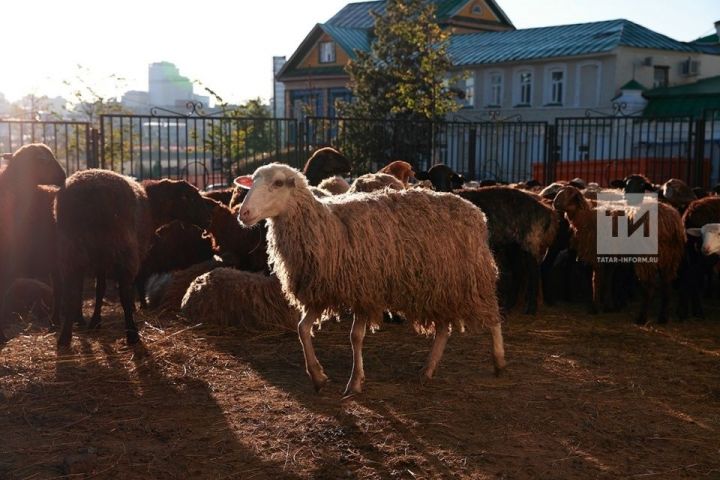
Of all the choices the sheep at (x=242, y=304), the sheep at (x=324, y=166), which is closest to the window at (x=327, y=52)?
the sheep at (x=324, y=166)

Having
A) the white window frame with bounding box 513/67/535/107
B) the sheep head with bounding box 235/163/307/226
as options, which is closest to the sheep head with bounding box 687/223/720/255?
the sheep head with bounding box 235/163/307/226

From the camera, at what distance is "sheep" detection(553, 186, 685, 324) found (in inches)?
353

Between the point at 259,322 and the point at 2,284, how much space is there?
8.42 ft

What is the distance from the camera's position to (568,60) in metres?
33.6

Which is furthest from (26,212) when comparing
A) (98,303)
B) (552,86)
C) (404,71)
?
(552,86)

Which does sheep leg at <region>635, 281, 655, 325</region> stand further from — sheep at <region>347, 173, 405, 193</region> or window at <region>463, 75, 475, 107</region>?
window at <region>463, 75, 475, 107</region>

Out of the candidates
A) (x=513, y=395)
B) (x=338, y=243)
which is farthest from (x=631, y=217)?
(x=338, y=243)

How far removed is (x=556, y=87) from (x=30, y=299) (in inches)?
1152

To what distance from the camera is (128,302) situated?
7203mm

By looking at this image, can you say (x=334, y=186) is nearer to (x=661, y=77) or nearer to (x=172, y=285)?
(x=172, y=285)

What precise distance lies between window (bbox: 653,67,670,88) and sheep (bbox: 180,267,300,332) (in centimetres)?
3066

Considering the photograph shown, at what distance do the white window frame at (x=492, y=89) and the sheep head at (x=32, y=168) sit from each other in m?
30.3

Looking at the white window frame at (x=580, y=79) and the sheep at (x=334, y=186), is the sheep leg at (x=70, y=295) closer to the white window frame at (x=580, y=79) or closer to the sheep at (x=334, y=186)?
the sheep at (x=334, y=186)

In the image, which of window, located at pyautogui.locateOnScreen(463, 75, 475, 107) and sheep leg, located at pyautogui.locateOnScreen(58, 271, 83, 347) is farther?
window, located at pyautogui.locateOnScreen(463, 75, 475, 107)
